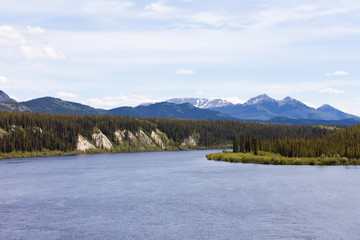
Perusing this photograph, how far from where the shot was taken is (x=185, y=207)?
200ft

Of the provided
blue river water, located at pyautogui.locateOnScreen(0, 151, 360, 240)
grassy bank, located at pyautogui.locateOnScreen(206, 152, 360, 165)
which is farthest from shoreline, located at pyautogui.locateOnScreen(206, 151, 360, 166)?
blue river water, located at pyautogui.locateOnScreen(0, 151, 360, 240)

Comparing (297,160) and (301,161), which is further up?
(297,160)

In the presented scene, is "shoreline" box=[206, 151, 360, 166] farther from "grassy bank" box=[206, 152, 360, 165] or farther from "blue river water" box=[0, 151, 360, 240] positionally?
"blue river water" box=[0, 151, 360, 240]

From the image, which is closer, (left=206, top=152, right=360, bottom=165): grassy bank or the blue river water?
the blue river water

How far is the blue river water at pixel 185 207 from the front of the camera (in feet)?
156

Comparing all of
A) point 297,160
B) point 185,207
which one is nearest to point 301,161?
point 297,160

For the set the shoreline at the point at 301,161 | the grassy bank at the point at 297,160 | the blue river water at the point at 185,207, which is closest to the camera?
the blue river water at the point at 185,207

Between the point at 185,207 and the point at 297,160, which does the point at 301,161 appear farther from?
the point at 185,207

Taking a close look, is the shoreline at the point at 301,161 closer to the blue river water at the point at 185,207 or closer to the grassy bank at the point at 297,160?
the grassy bank at the point at 297,160

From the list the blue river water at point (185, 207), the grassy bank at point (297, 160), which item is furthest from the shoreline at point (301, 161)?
the blue river water at point (185, 207)

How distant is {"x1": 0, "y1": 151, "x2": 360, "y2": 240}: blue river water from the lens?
4741 centimetres

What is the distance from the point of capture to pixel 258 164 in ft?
430

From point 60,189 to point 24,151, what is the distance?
127 metres

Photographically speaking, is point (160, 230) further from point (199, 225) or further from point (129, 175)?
point (129, 175)
